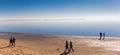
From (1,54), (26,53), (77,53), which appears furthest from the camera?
(77,53)

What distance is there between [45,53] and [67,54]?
3885 mm

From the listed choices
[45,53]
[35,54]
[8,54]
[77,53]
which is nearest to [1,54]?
[8,54]

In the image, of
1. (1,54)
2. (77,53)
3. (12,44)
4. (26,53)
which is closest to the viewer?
(1,54)

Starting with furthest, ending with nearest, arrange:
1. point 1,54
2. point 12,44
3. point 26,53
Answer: point 12,44
point 26,53
point 1,54

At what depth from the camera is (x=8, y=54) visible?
3130 cm

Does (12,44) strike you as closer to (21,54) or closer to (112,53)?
(21,54)

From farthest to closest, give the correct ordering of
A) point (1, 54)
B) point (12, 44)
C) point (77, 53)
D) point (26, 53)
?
1. point (12, 44)
2. point (77, 53)
3. point (26, 53)
4. point (1, 54)

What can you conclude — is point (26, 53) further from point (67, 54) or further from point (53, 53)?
point (67, 54)

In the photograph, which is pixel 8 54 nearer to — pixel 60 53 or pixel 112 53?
pixel 60 53

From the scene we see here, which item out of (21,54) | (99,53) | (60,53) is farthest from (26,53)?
(99,53)

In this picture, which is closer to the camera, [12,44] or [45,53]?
[45,53]

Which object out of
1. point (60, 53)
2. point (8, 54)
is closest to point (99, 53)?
point (60, 53)

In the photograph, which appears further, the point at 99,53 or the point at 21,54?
the point at 99,53

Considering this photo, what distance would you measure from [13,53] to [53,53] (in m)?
7.04
